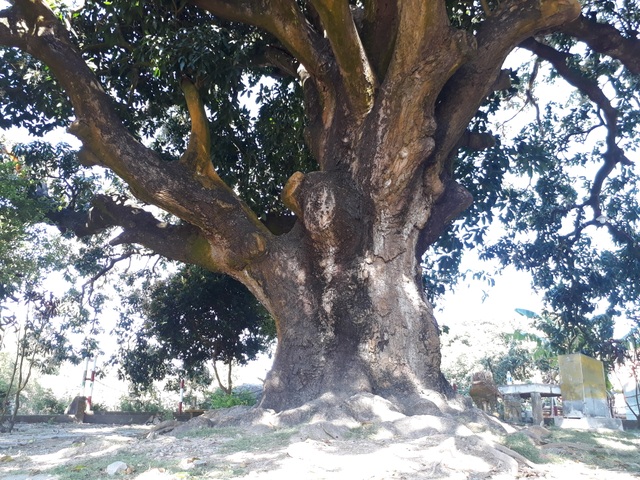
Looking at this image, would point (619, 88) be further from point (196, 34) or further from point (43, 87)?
point (43, 87)

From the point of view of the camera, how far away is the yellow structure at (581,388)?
1003 cm

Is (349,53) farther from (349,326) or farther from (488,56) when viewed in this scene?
(349,326)

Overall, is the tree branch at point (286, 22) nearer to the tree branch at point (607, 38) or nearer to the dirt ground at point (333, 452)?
the tree branch at point (607, 38)

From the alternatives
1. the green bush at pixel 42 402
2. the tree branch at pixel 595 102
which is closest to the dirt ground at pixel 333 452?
the tree branch at pixel 595 102

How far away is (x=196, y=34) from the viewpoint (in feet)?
25.8

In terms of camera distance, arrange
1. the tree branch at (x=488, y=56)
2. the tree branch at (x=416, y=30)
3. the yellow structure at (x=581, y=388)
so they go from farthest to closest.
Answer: the yellow structure at (x=581, y=388), the tree branch at (x=488, y=56), the tree branch at (x=416, y=30)

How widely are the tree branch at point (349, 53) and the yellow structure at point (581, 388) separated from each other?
240 inches

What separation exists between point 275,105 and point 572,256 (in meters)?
7.25

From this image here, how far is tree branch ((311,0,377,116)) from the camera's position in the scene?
22.9 feet

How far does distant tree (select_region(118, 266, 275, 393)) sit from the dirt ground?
23.2 ft

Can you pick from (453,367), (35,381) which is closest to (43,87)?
(35,381)

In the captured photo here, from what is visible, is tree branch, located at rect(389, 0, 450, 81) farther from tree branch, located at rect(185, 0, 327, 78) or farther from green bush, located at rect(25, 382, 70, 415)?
green bush, located at rect(25, 382, 70, 415)

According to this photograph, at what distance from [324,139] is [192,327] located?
7240 millimetres

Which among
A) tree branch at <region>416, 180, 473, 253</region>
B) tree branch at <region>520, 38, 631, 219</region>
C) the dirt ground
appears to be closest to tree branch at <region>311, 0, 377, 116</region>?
tree branch at <region>416, 180, 473, 253</region>
